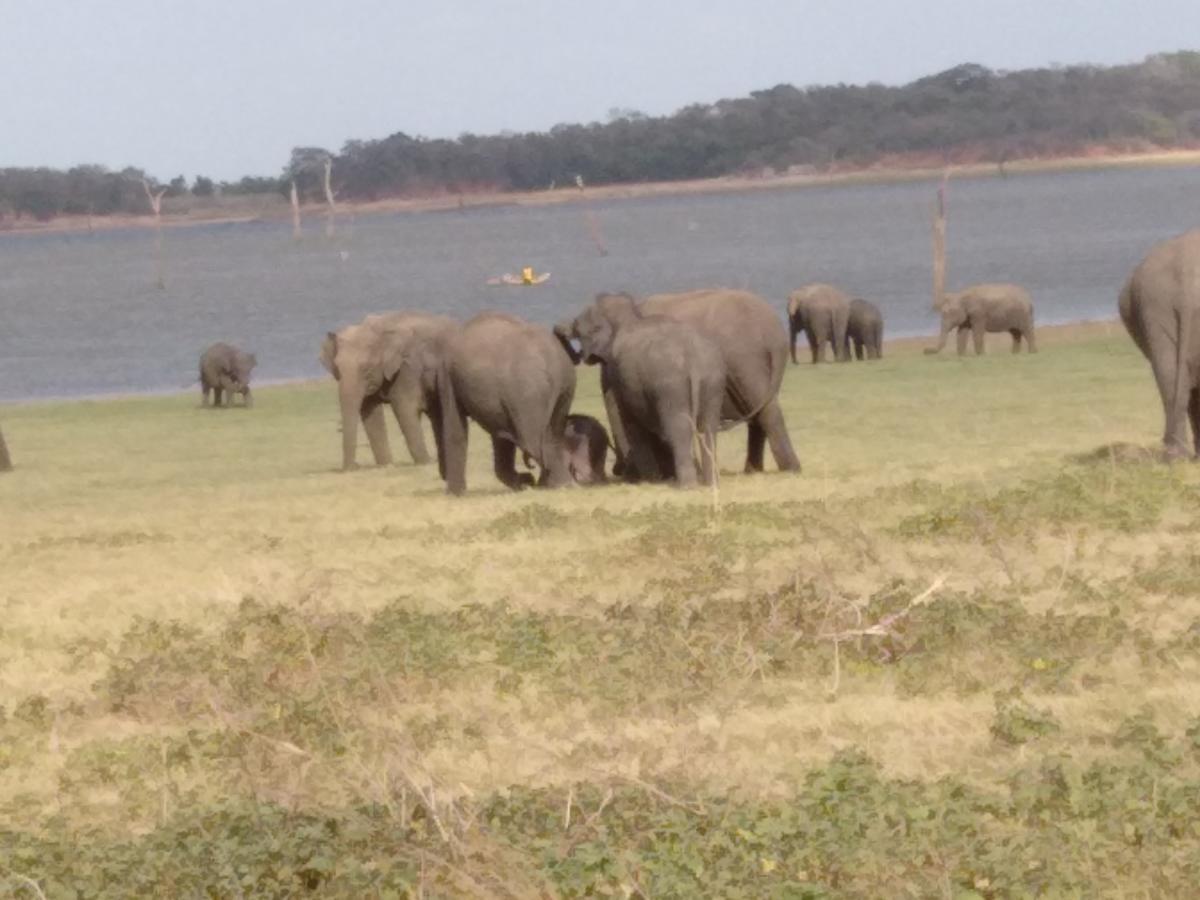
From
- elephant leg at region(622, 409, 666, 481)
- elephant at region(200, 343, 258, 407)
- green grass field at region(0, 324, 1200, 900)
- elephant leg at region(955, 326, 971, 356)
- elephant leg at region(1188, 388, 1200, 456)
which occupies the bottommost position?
elephant leg at region(955, 326, 971, 356)

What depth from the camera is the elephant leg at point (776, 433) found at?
18.8 m

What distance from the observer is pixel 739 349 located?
18.4 meters

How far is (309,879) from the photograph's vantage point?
6941 millimetres

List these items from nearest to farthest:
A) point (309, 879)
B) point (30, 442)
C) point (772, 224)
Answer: point (309, 879) → point (30, 442) → point (772, 224)

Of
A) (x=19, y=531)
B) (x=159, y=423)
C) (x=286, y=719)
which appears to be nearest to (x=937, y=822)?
(x=286, y=719)

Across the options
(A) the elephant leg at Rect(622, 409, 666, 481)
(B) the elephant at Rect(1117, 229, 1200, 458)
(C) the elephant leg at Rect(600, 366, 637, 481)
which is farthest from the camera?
(C) the elephant leg at Rect(600, 366, 637, 481)

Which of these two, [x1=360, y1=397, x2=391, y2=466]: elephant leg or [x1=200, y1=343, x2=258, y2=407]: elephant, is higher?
[x1=360, y1=397, x2=391, y2=466]: elephant leg

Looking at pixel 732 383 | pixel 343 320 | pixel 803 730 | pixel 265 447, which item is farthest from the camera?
pixel 343 320

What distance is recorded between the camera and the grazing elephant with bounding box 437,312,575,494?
58.6ft

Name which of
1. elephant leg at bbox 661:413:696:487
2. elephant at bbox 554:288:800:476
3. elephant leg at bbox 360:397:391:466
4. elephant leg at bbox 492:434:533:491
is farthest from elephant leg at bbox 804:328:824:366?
elephant leg at bbox 661:413:696:487

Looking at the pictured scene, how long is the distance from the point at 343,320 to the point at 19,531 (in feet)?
209

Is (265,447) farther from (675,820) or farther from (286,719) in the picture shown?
(675,820)

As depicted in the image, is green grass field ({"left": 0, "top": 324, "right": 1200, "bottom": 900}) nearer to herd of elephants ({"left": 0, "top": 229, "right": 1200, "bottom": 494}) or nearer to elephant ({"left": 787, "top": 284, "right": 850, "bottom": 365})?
herd of elephants ({"left": 0, "top": 229, "right": 1200, "bottom": 494})

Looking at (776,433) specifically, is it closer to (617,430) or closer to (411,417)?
(617,430)
